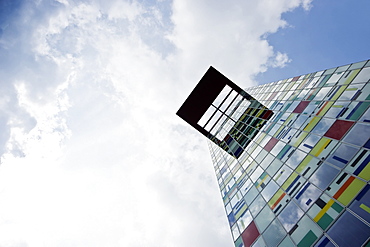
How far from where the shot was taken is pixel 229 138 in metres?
28.9

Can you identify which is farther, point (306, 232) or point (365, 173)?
point (306, 232)

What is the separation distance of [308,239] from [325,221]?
1.04m

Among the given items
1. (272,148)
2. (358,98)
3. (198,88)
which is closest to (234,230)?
(272,148)

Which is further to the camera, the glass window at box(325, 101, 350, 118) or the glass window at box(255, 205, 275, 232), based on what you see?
the glass window at box(255, 205, 275, 232)

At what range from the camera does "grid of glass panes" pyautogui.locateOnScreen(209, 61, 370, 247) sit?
9086 mm

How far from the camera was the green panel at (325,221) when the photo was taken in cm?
930

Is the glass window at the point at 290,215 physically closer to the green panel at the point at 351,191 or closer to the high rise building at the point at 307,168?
the high rise building at the point at 307,168

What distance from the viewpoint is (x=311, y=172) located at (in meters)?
12.0

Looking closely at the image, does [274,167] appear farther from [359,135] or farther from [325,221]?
[325,221]

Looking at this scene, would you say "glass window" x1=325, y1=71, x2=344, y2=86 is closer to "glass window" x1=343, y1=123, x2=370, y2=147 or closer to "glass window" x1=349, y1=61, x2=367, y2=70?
"glass window" x1=349, y1=61, x2=367, y2=70

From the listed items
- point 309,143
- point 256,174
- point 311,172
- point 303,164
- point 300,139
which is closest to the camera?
point 311,172

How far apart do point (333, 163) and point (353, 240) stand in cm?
363

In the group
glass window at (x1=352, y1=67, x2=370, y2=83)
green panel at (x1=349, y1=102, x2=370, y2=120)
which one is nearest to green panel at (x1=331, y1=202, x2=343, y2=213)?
green panel at (x1=349, y1=102, x2=370, y2=120)

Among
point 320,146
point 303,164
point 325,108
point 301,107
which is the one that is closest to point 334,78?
point 301,107
